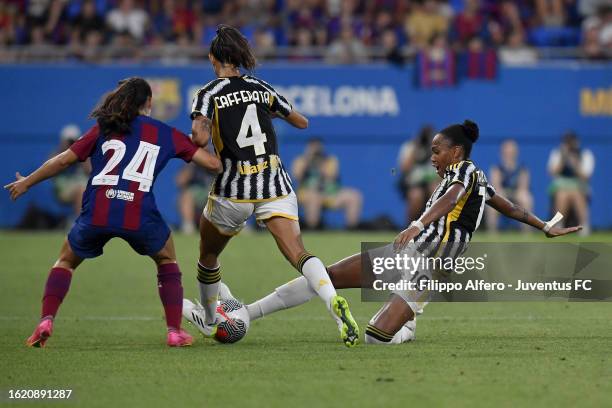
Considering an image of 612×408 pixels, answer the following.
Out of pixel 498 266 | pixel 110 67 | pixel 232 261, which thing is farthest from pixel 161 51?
pixel 498 266

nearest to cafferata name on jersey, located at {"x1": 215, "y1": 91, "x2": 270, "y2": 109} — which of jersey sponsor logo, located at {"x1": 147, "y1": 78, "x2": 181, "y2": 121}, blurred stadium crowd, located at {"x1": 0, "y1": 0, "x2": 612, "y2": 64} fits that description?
blurred stadium crowd, located at {"x1": 0, "y1": 0, "x2": 612, "y2": 64}

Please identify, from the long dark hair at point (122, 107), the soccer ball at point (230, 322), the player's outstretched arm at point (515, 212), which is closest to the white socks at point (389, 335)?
the soccer ball at point (230, 322)

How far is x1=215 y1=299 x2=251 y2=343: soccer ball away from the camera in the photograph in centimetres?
895

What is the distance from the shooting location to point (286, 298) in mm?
9156

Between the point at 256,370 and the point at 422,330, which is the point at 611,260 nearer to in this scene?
the point at 422,330

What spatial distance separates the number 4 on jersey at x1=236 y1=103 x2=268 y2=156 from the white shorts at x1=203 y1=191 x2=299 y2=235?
15.3 inches

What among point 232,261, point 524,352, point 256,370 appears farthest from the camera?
point 232,261

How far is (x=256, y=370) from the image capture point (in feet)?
24.4

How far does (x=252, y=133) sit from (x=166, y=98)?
588 inches

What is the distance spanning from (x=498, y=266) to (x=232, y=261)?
550cm

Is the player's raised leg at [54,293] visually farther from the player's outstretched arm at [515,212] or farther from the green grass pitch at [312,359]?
the player's outstretched arm at [515,212]

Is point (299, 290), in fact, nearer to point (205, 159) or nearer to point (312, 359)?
point (312, 359)

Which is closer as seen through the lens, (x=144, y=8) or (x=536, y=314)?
(x=536, y=314)

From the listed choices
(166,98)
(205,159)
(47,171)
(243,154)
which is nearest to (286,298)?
(243,154)
